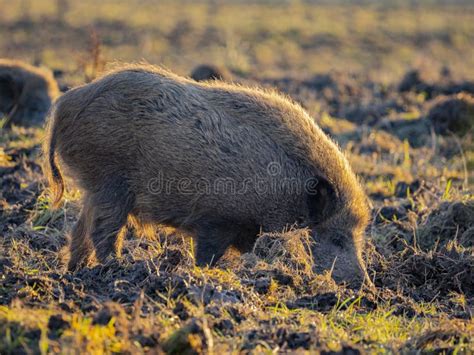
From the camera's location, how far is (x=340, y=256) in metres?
6.00

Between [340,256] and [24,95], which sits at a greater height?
[340,256]

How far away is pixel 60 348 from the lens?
12.1 feet

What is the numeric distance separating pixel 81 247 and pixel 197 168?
115 centimetres

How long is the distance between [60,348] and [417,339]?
201cm

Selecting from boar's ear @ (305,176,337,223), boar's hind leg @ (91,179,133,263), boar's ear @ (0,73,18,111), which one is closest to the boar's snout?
boar's ear @ (305,176,337,223)

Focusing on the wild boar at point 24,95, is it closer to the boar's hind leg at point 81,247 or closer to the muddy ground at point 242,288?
the muddy ground at point 242,288

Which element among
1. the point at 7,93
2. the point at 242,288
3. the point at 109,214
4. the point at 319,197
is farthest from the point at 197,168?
the point at 7,93

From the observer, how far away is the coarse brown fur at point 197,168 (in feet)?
18.8

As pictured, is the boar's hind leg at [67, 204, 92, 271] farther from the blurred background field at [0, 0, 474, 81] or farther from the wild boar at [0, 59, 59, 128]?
the blurred background field at [0, 0, 474, 81]

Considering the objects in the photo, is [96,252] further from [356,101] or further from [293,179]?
[356,101]

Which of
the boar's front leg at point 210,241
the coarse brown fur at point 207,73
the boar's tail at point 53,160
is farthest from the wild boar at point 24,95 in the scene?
the boar's front leg at point 210,241

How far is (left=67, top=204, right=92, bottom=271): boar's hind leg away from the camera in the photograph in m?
6.02

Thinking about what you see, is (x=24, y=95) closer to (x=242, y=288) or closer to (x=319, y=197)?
(x=319, y=197)

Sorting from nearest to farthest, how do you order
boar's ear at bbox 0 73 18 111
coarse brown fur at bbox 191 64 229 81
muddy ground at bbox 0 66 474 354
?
muddy ground at bbox 0 66 474 354, boar's ear at bbox 0 73 18 111, coarse brown fur at bbox 191 64 229 81
